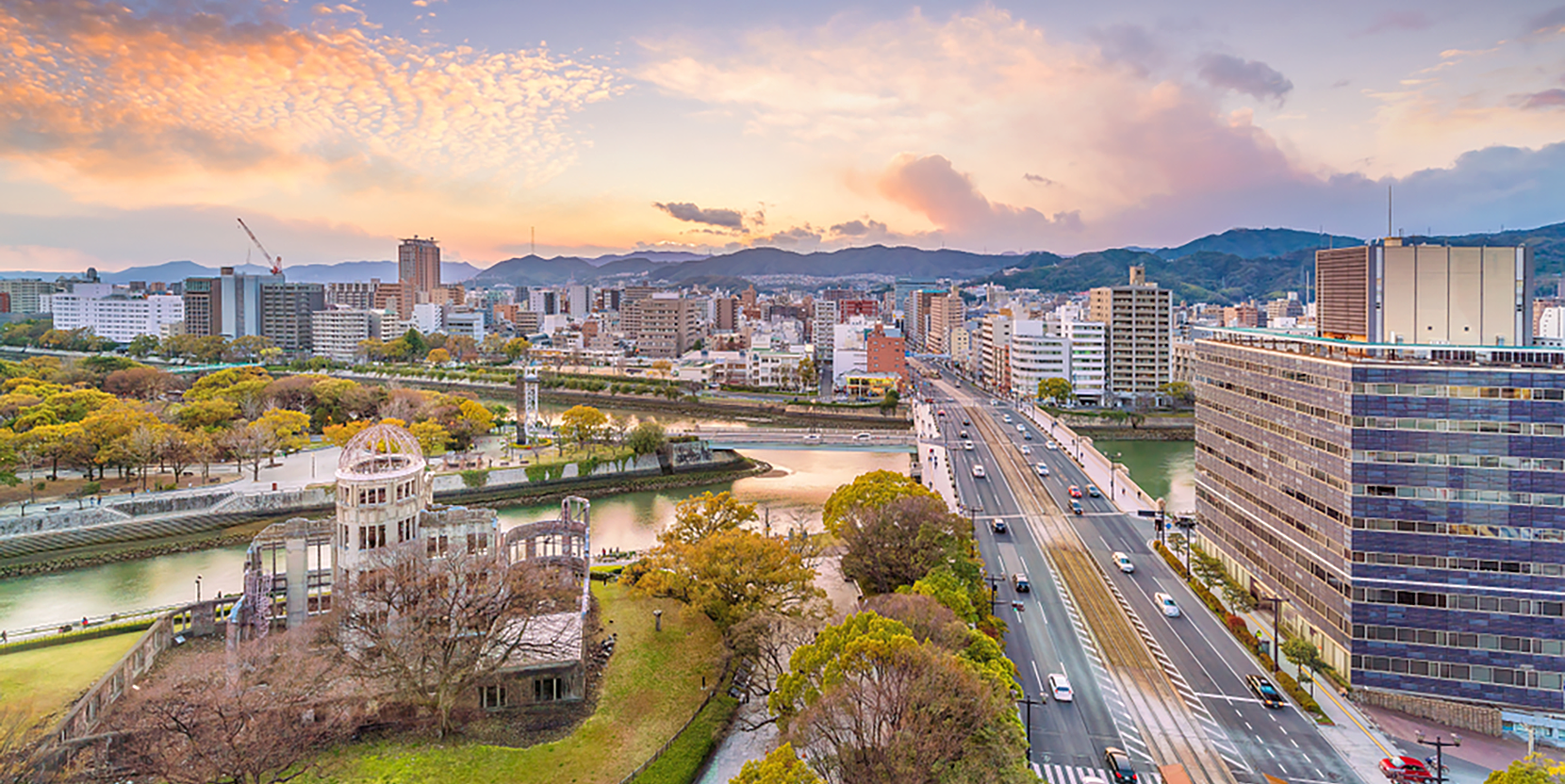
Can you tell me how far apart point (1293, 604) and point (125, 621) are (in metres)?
29.4

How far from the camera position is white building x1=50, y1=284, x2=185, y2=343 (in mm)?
100625

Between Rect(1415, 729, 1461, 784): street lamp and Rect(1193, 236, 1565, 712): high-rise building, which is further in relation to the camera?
Rect(1193, 236, 1565, 712): high-rise building

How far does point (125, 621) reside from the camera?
19.2 m

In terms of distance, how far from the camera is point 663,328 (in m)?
96.2

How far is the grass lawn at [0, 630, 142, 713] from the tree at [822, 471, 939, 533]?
16815 millimetres

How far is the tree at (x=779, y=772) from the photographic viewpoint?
965cm

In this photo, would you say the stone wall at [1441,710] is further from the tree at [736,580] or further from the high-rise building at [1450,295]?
the tree at [736,580]

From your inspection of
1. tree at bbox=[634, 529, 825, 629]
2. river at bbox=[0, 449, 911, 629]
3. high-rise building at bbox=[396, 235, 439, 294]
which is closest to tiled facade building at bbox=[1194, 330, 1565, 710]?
tree at bbox=[634, 529, 825, 629]

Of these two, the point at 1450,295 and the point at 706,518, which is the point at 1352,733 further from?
the point at 706,518

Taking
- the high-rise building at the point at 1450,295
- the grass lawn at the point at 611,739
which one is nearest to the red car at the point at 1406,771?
the high-rise building at the point at 1450,295

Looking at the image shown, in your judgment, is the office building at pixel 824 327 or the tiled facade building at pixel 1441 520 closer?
the tiled facade building at pixel 1441 520

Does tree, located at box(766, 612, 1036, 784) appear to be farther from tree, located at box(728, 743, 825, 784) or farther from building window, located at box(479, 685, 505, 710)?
building window, located at box(479, 685, 505, 710)

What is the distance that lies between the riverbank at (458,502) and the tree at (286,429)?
6865 mm

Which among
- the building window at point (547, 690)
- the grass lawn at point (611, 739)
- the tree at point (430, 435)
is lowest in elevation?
the grass lawn at point (611, 739)
